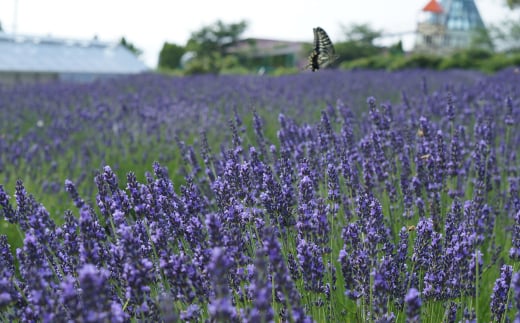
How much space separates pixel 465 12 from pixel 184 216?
58.3m

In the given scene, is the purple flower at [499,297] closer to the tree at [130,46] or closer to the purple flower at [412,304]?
the purple flower at [412,304]

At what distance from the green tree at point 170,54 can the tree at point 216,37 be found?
1.64 m

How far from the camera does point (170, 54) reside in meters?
39.0

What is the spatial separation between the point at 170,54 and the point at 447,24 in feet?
90.2

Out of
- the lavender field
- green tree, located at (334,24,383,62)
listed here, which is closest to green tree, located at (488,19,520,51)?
green tree, located at (334,24,383,62)

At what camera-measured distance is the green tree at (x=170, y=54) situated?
128 ft

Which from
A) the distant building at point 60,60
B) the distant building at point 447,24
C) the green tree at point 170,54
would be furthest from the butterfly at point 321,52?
the distant building at point 447,24

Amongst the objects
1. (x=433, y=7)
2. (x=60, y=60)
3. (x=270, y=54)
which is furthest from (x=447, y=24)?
(x=60, y=60)

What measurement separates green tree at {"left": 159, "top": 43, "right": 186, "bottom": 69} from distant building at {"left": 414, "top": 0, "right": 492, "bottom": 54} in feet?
56.9

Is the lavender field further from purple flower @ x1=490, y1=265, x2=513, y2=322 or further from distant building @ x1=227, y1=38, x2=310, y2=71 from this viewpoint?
distant building @ x1=227, y1=38, x2=310, y2=71

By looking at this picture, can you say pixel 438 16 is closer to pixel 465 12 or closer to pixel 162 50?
pixel 465 12

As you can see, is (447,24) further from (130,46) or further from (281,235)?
(281,235)

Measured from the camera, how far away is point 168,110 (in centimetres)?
865

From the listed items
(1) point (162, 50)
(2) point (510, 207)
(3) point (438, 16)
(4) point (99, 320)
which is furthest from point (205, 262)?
(3) point (438, 16)
